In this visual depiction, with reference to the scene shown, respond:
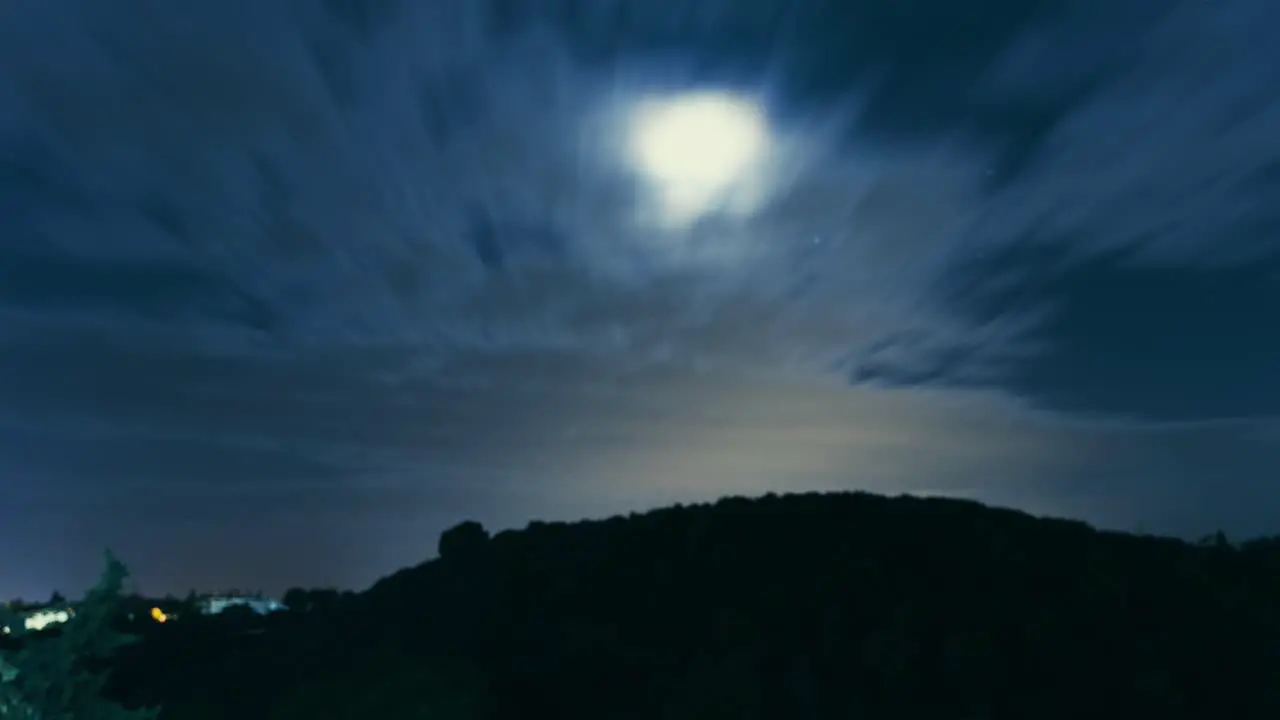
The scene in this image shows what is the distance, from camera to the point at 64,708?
13852mm

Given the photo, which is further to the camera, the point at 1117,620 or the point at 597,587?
the point at 597,587

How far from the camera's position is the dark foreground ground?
25.6 metres

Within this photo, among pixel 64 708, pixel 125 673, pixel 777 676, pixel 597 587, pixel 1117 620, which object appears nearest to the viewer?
pixel 64 708

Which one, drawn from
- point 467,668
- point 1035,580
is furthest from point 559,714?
point 1035,580

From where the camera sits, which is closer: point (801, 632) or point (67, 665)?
point (67, 665)

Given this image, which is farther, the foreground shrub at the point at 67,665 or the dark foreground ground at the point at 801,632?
the dark foreground ground at the point at 801,632

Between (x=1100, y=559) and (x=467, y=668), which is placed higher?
(x=1100, y=559)

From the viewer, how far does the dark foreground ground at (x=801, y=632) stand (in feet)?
84.1

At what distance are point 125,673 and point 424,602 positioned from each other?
35.1 ft

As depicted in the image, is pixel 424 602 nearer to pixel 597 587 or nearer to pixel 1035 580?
pixel 597 587

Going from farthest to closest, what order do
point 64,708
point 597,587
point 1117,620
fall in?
point 597,587, point 1117,620, point 64,708

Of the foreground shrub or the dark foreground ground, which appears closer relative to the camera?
the foreground shrub

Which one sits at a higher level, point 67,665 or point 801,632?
point 801,632

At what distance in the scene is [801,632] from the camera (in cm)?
2862
